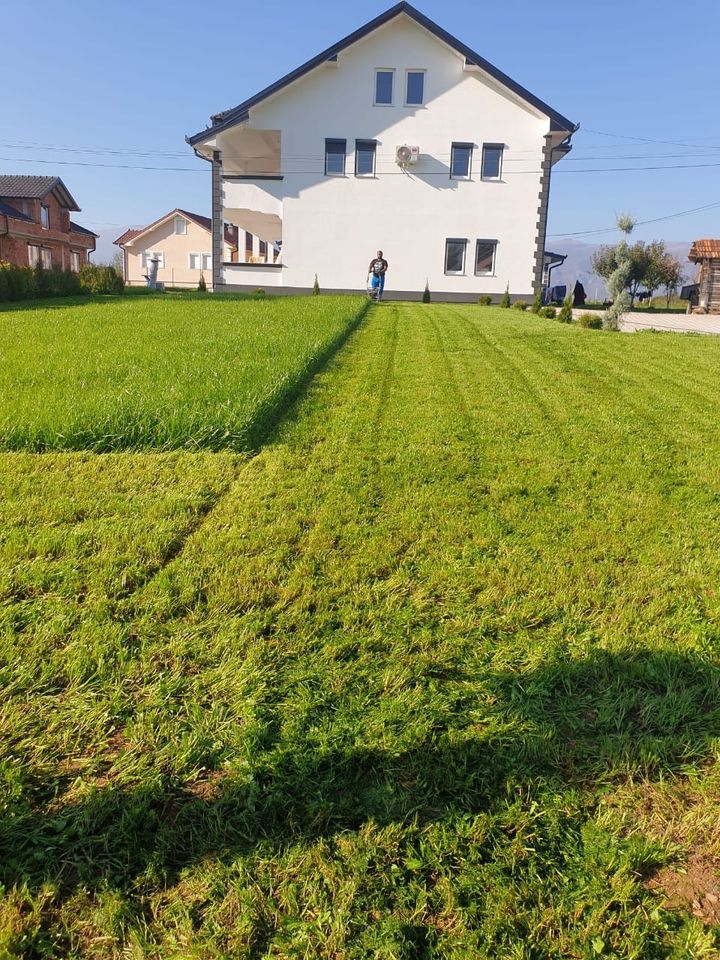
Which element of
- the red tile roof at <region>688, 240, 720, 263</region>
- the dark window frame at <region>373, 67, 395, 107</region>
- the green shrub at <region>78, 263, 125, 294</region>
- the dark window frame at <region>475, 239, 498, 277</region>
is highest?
the dark window frame at <region>373, 67, 395, 107</region>

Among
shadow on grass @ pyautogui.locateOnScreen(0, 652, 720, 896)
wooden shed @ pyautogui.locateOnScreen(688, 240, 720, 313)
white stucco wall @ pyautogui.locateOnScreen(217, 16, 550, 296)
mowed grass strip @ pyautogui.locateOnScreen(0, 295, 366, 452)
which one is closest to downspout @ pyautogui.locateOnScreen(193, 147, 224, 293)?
white stucco wall @ pyautogui.locateOnScreen(217, 16, 550, 296)

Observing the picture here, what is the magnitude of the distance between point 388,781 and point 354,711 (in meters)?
0.31

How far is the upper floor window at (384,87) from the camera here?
86.4ft

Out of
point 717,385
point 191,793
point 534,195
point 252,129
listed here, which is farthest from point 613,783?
point 252,129

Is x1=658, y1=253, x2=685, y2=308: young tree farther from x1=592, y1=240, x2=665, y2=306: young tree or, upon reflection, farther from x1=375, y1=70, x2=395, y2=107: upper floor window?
x1=375, y1=70, x2=395, y2=107: upper floor window

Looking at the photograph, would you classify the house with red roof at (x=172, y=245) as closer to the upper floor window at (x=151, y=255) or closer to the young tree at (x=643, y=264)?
the upper floor window at (x=151, y=255)

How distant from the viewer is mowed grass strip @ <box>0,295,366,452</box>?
5.04 m

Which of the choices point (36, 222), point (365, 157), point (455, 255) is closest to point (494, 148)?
point (455, 255)

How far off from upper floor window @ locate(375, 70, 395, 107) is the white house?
39mm

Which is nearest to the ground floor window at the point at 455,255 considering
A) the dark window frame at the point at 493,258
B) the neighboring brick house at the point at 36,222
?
the dark window frame at the point at 493,258

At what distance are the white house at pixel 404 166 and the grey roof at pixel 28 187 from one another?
1966 centimetres

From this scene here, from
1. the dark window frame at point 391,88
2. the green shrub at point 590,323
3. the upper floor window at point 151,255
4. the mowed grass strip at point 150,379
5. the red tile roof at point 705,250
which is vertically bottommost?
the mowed grass strip at point 150,379

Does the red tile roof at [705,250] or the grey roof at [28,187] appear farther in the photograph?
the grey roof at [28,187]

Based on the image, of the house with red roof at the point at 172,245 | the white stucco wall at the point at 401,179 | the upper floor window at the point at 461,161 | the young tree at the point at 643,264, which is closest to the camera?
the white stucco wall at the point at 401,179
